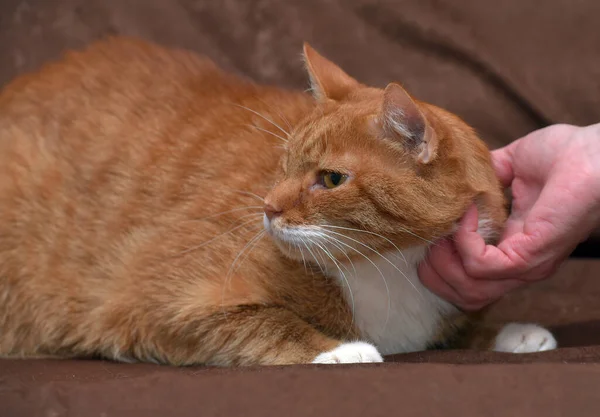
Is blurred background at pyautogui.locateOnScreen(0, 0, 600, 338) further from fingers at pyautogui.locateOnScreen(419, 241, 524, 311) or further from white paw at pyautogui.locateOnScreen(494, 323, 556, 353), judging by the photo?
fingers at pyautogui.locateOnScreen(419, 241, 524, 311)

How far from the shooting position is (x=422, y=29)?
7.00 ft

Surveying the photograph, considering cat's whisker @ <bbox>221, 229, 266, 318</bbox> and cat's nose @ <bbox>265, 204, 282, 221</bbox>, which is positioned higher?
cat's nose @ <bbox>265, 204, 282, 221</bbox>

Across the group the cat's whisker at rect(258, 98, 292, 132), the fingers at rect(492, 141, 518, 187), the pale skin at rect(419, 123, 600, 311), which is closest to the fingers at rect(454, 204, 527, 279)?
the pale skin at rect(419, 123, 600, 311)

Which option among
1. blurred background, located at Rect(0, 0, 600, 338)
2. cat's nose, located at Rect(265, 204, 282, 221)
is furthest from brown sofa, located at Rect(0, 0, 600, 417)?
cat's nose, located at Rect(265, 204, 282, 221)

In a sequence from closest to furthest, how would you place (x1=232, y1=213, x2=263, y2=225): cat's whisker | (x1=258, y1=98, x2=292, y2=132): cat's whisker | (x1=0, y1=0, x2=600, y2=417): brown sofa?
(x1=232, y1=213, x2=263, y2=225): cat's whisker
(x1=258, y1=98, x2=292, y2=132): cat's whisker
(x1=0, y1=0, x2=600, y2=417): brown sofa

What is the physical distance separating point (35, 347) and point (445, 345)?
3.00ft

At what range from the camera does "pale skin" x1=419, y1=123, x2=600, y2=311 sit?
1.42 m

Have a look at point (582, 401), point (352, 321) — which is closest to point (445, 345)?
point (352, 321)

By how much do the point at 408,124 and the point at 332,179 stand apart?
0.58 ft

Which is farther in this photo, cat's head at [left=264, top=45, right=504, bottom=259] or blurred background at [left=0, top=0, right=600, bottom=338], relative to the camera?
blurred background at [left=0, top=0, right=600, bottom=338]

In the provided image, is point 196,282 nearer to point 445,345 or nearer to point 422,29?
point 445,345

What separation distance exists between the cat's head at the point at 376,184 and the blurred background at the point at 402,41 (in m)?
0.72

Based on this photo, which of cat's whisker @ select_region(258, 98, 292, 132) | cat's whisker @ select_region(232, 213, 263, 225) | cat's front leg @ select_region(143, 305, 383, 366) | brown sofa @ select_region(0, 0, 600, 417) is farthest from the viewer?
brown sofa @ select_region(0, 0, 600, 417)

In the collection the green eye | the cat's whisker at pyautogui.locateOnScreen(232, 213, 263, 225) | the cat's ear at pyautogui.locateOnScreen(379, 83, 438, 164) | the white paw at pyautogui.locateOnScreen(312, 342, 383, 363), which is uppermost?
the cat's ear at pyautogui.locateOnScreen(379, 83, 438, 164)
